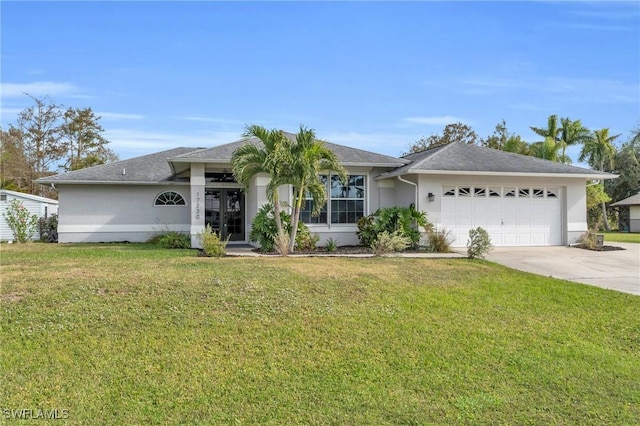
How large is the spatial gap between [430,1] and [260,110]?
10432mm

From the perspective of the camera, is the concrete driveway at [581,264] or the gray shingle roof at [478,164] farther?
the gray shingle roof at [478,164]

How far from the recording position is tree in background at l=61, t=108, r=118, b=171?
113 feet

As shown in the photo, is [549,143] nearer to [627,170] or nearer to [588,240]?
[627,170]

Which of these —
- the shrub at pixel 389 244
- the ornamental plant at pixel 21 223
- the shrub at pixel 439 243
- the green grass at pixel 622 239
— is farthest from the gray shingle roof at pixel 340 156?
the green grass at pixel 622 239

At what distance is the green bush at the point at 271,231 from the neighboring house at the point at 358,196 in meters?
1.04

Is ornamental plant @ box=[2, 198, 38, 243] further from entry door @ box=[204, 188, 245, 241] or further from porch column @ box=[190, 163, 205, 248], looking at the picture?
porch column @ box=[190, 163, 205, 248]

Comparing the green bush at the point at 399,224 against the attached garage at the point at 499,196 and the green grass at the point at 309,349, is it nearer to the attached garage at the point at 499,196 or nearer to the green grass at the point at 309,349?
the attached garage at the point at 499,196

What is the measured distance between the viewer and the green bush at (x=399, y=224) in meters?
13.9

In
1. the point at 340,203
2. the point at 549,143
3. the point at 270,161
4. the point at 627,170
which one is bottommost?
the point at 340,203

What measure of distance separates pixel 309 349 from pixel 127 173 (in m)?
15.5

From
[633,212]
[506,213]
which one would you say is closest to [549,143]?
[633,212]

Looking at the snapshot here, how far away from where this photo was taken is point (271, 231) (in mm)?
13188

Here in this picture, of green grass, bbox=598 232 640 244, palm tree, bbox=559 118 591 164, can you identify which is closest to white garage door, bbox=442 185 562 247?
green grass, bbox=598 232 640 244

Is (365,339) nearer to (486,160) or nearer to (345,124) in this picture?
(486,160)
